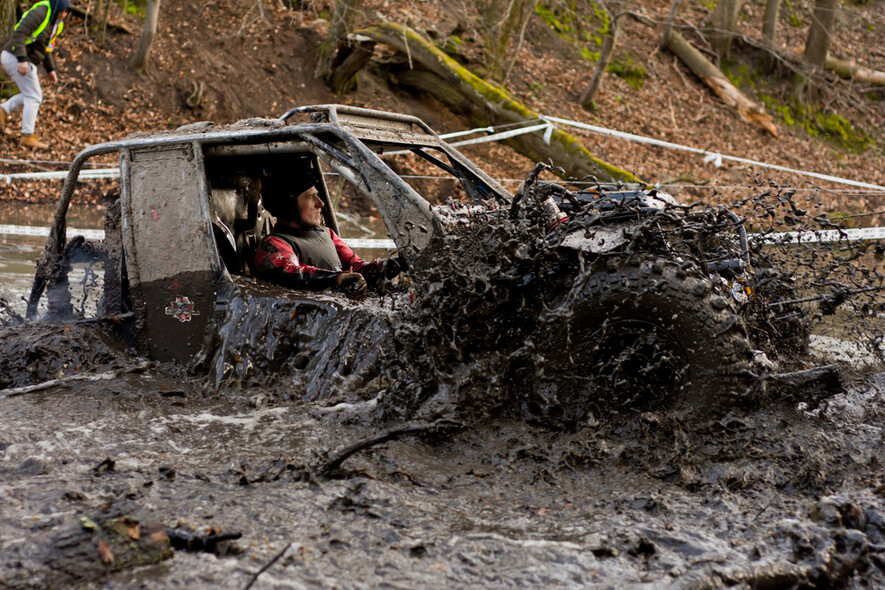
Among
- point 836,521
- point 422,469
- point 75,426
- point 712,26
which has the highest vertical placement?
point 712,26

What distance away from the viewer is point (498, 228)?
356cm

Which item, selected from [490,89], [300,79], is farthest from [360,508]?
[300,79]

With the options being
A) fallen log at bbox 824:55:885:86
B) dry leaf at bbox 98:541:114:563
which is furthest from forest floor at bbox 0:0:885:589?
fallen log at bbox 824:55:885:86

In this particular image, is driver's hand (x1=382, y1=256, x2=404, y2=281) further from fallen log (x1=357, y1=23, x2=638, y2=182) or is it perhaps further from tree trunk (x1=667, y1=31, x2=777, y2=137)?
tree trunk (x1=667, y1=31, x2=777, y2=137)

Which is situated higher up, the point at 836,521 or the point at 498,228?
the point at 498,228

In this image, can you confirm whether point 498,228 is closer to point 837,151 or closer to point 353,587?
point 353,587

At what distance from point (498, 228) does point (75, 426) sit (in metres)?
2.12

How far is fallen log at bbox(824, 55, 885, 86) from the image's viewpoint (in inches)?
721

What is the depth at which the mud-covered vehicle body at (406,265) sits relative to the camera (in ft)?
10.5

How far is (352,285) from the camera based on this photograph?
4.30 metres

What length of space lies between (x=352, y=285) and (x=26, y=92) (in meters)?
8.03

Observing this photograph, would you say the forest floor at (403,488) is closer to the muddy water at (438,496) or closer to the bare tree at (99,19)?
the muddy water at (438,496)

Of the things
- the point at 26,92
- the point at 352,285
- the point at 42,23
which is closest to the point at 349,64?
the point at 42,23

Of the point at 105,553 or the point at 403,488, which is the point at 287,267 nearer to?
the point at 403,488
